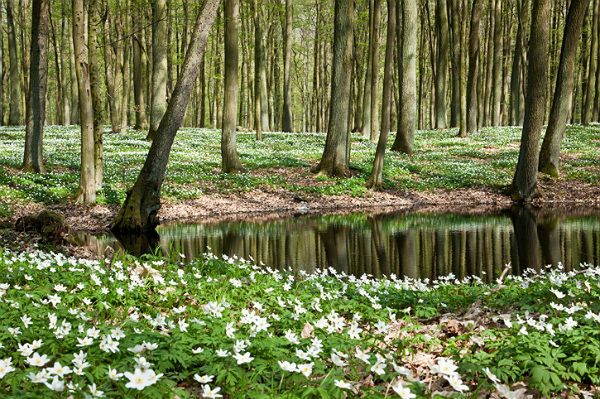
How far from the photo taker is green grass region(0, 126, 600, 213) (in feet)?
60.9

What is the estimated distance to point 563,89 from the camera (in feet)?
66.5

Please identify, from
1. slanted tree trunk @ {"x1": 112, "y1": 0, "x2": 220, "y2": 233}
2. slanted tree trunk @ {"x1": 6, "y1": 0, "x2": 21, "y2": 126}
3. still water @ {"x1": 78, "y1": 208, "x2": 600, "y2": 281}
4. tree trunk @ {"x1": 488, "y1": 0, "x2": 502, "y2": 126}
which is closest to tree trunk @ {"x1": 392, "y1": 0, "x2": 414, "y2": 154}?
still water @ {"x1": 78, "y1": 208, "x2": 600, "y2": 281}

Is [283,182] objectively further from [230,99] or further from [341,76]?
[341,76]

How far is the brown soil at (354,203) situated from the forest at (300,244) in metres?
0.10

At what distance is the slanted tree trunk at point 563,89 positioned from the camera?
19000 millimetres

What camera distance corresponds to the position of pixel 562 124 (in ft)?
67.1

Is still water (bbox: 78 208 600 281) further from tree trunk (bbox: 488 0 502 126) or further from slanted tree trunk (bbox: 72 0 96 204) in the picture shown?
tree trunk (bbox: 488 0 502 126)

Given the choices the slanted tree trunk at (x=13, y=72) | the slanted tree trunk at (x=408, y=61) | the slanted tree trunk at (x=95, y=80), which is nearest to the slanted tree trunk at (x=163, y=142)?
the slanted tree trunk at (x=95, y=80)

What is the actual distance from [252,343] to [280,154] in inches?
940

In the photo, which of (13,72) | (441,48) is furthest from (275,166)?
(13,72)

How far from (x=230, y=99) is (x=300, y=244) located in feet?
35.6

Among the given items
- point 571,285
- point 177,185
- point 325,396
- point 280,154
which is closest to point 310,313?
point 325,396

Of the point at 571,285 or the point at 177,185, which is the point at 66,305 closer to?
the point at 571,285

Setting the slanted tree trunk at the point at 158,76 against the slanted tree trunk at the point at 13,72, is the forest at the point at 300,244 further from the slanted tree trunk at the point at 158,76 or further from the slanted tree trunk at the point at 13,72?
the slanted tree trunk at the point at 13,72
